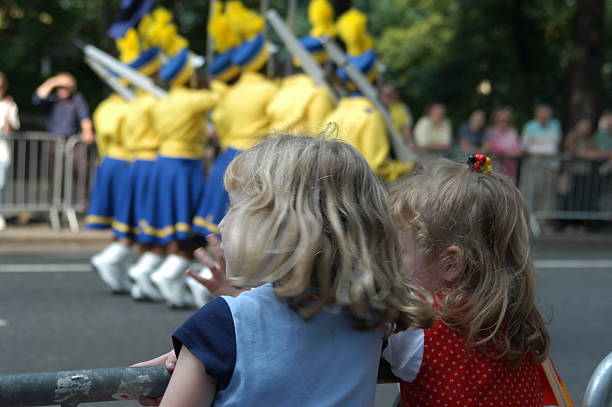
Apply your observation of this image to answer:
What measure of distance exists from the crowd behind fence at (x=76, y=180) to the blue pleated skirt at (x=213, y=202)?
490 centimetres

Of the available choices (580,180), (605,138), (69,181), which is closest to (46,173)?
(69,181)

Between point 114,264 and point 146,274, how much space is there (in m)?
0.38

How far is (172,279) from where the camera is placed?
6.46 m

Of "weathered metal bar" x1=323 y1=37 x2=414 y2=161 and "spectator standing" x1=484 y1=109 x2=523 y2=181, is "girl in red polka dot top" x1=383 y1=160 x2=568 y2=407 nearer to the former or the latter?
"weathered metal bar" x1=323 y1=37 x2=414 y2=161

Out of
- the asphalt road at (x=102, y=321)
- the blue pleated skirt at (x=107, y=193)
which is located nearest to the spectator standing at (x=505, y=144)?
the asphalt road at (x=102, y=321)

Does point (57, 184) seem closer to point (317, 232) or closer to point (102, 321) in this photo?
point (102, 321)

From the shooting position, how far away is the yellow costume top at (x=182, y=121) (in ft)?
21.3

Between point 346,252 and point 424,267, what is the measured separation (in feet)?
1.58

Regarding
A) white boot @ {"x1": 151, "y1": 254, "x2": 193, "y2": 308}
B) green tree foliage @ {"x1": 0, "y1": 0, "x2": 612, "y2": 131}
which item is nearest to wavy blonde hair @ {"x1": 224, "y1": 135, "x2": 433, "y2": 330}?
white boot @ {"x1": 151, "y1": 254, "x2": 193, "y2": 308}

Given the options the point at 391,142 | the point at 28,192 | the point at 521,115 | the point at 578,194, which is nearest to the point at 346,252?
the point at 391,142

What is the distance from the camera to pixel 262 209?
162 centimetres

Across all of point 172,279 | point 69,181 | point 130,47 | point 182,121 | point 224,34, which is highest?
point 224,34

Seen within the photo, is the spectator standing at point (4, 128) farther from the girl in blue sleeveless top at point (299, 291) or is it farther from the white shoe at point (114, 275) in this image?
the girl in blue sleeveless top at point (299, 291)

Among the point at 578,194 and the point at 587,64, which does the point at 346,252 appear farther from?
the point at 587,64
